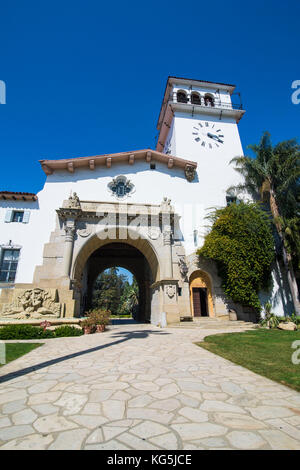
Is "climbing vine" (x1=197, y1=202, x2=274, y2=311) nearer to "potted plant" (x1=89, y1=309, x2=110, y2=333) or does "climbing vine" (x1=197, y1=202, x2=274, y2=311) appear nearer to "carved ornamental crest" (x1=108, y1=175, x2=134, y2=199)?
"carved ornamental crest" (x1=108, y1=175, x2=134, y2=199)

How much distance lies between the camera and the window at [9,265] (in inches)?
572

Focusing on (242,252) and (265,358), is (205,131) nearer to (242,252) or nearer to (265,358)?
(242,252)

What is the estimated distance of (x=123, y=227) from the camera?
1619 cm

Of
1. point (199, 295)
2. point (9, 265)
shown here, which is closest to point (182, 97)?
point (199, 295)

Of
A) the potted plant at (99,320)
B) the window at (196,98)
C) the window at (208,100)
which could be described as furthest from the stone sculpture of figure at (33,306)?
the window at (208,100)

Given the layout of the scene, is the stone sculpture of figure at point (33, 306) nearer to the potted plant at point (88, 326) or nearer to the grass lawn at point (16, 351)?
the potted plant at point (88, 326)

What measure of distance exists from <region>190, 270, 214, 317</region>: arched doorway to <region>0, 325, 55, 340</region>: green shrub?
10.8m

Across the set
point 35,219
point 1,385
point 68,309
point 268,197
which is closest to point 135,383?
point 1,385

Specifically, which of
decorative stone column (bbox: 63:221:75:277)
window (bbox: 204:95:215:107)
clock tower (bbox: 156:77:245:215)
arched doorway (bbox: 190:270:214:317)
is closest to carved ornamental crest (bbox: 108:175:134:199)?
decorative stone column (bbox: 63:221:75:277)

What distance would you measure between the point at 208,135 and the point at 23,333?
23.9 m

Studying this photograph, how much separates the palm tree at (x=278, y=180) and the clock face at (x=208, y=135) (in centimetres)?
385

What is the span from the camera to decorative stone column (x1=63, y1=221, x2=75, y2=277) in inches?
556

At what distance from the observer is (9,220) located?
15695 mm
